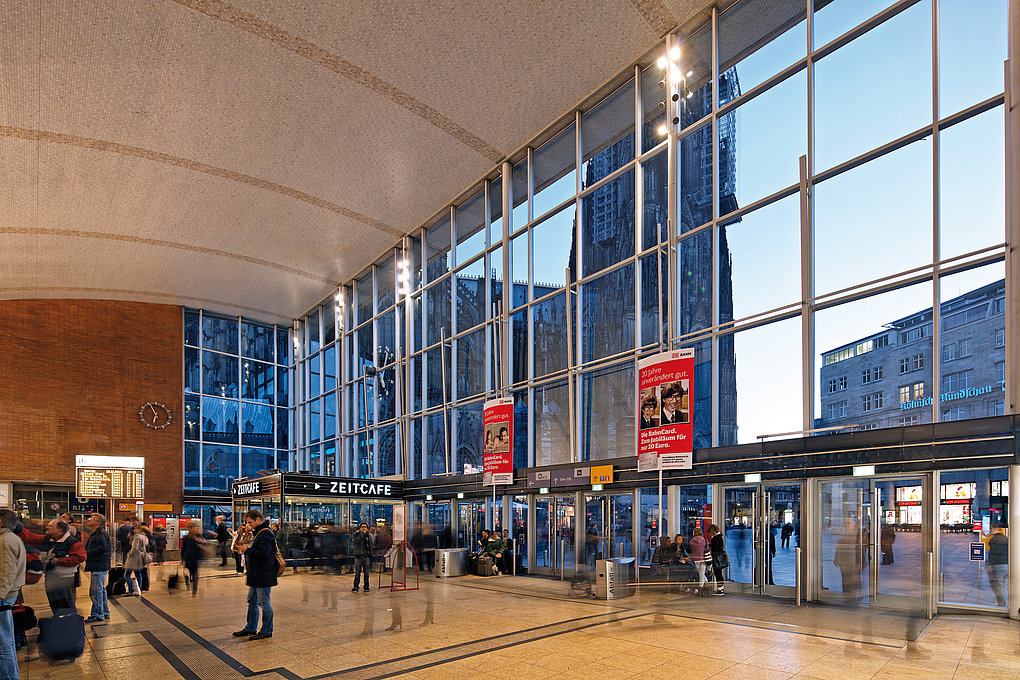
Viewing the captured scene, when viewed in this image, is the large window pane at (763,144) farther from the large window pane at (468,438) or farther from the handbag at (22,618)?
the handbag at (22,618)

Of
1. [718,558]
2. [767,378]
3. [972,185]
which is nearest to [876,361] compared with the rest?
[767,378]

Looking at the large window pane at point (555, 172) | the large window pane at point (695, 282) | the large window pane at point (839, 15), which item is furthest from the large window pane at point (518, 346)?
the large window pane at point (839, 15)

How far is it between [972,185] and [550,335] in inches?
377

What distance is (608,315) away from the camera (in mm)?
15977

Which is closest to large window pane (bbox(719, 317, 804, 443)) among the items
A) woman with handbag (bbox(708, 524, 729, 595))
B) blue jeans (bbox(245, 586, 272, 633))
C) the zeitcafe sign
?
woman with handbag (bbox(708, 524, 729, 595))

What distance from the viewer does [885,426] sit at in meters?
10.8

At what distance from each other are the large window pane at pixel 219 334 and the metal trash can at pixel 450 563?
18.8 meters

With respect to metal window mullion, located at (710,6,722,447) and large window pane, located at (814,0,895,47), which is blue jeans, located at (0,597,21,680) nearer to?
metal window mullion, located at (710,6,722,447)

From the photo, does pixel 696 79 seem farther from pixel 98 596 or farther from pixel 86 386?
pixel 86 386

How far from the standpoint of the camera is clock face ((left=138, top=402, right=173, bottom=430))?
29.1 meters

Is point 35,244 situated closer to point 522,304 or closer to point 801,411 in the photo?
point 522,304

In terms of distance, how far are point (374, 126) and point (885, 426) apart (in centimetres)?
1218

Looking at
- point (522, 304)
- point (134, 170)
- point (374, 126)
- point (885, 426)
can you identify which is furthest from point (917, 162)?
Result: point (134, 170)

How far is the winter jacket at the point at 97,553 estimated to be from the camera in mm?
9789
